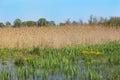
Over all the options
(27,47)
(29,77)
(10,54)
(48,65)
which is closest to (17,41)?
(27,47)

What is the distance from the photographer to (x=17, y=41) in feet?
62.7

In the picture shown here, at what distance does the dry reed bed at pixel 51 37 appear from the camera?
1916 centimetres

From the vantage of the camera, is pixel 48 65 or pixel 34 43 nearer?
pixel 48 65

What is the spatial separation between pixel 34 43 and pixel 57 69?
8674mm

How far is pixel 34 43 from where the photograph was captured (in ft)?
64.4

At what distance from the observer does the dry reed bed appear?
62.8 feet

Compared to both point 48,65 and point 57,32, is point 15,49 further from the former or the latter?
point 48,65

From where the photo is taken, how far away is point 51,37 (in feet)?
66.2

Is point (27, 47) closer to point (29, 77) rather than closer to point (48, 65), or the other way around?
point (48, 65)

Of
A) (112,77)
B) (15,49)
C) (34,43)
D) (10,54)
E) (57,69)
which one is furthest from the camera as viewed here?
(34,43)

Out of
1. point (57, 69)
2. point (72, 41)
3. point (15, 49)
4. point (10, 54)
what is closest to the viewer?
point (57, 69)

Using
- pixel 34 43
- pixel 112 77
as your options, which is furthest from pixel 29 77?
pixel 34 43

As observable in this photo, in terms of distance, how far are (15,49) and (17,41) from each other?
3.31 ft

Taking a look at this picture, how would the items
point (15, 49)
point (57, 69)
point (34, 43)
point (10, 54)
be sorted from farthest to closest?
point (34, 43) < point (15, 49) < point (10, 54) < point (57, 69)
